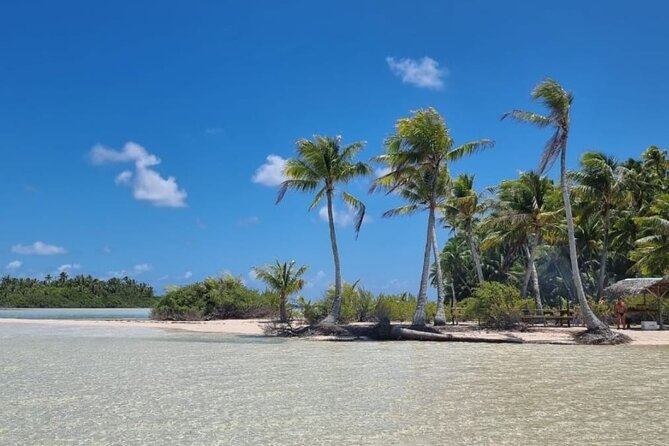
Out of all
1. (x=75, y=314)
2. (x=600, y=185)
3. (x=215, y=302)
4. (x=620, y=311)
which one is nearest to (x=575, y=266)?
(x=620, y=311)

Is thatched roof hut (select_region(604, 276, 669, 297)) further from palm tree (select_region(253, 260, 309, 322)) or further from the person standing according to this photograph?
palm tree (select_region(253, 260, 309, 322))

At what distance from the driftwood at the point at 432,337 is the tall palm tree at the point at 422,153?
4.30 feet

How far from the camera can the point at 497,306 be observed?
88.4 ft

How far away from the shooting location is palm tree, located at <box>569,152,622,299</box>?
3296cm

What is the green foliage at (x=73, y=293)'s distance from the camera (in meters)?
95.2

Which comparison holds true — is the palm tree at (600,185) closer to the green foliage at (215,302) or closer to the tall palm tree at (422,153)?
the tall palm tree at (422,153)

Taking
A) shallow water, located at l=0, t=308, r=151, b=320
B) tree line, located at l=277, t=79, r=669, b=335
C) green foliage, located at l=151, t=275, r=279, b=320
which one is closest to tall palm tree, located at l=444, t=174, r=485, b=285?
tree line, located at l=277, t=79, r=669, b=335

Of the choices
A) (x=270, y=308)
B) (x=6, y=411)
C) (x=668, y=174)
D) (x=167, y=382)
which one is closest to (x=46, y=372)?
(x=167, y=382)

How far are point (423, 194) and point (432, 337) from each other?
887cm

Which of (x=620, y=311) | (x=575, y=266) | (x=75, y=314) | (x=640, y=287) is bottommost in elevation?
(x=75, y=314)

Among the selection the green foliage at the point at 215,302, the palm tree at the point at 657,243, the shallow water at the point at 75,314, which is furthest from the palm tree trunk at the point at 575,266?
the shallow water at the point at 75,314

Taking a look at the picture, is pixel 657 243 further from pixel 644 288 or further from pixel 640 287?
pixel 644 288

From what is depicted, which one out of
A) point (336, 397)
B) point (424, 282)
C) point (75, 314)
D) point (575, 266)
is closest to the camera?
point (336, 397)

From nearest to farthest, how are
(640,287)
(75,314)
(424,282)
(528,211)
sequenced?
(424,282), (640,287), (528,211), (75,314)
